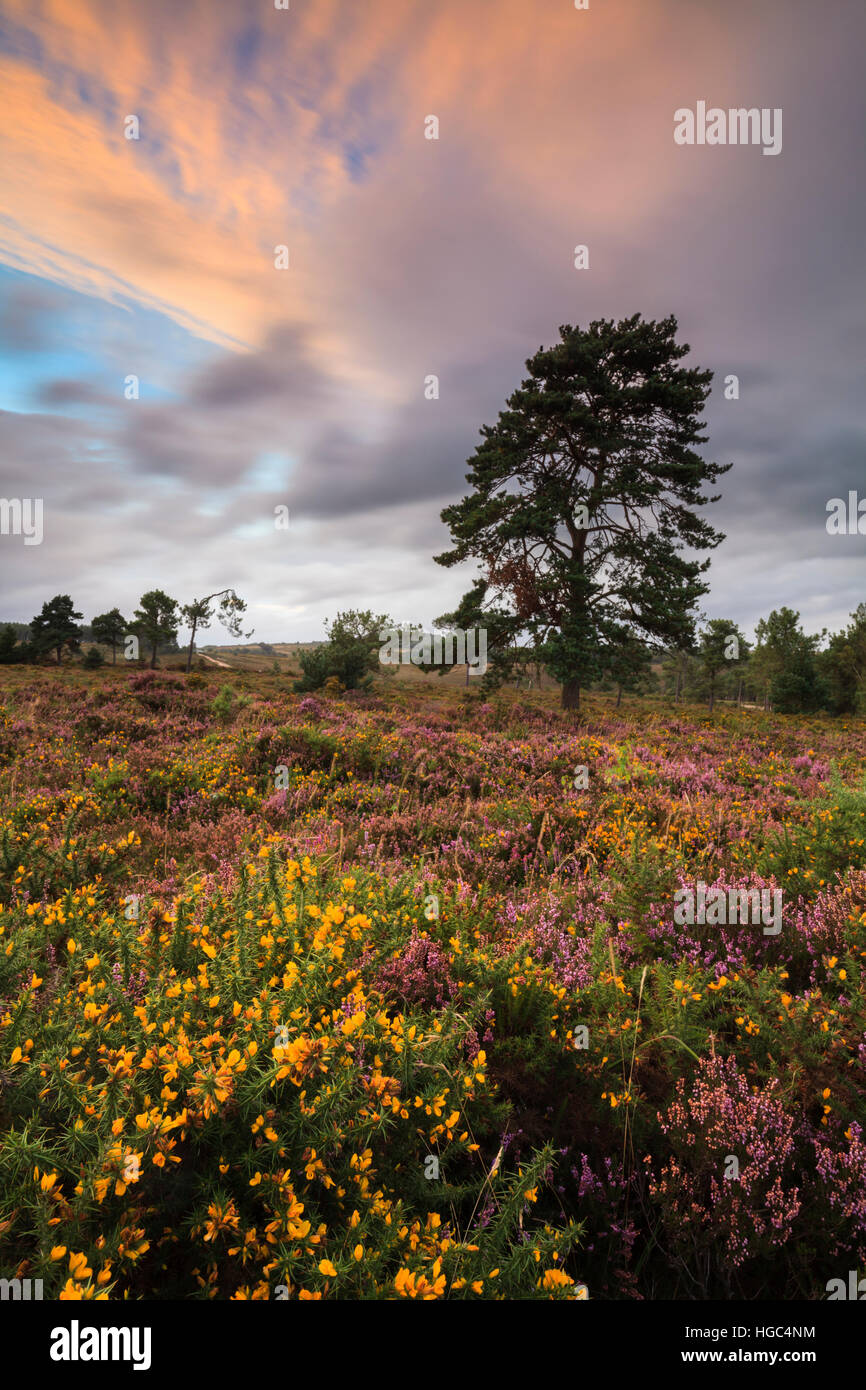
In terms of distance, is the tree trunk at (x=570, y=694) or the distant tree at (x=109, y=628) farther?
the distant tree at (x=109, y=628)

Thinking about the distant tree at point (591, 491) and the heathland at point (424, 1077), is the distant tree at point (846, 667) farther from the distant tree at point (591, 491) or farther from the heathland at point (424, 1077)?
the heathland at point (424, 1077)

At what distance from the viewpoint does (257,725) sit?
1077 cm

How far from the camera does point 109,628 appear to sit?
74.8 meters

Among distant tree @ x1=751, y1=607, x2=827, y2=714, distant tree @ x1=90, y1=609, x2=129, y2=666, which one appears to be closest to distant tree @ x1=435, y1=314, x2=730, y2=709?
distant tree @ x1=751, y1=607, x2=827, y2=714

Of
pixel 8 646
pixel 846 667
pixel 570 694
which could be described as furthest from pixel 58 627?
pixel 846 667

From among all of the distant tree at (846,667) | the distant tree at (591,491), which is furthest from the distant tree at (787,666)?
the distant tree at (591,491)

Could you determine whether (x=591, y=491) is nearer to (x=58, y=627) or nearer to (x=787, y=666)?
(x=787, y=666)

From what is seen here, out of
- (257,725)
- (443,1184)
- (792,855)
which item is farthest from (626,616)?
(443,1184)

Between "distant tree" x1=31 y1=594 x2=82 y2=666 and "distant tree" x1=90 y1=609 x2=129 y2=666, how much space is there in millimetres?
7572

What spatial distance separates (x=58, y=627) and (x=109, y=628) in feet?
35.8

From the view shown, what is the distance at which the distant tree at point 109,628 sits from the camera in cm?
7400

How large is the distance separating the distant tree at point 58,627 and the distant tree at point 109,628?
24.8 ft
